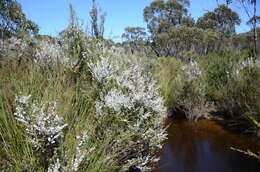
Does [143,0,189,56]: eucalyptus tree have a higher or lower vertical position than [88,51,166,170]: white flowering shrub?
higher

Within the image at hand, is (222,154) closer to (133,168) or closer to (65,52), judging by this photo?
(133,168)

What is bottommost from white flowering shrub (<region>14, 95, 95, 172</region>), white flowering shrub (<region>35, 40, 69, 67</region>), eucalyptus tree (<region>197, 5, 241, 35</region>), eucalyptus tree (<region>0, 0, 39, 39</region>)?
white flowering shrub (<region>14, 95, 95, 172</region>)

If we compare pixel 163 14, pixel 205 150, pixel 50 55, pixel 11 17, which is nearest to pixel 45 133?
pixel 50 55

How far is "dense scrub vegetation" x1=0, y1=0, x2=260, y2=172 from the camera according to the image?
143 cm

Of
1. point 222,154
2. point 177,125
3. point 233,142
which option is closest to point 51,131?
point 222,154

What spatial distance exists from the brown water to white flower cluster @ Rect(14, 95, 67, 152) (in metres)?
2.34

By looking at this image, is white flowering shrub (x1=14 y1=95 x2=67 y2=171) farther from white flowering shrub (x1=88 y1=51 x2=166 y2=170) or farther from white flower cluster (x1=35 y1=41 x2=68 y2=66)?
white flower cluster (x1=35 y1=41 x2=68 y2=66)

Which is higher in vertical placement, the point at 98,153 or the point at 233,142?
the point at 98,153

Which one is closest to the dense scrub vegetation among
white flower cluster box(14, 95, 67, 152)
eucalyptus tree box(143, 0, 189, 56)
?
white flower cluster box(14, 95, 67, 152)

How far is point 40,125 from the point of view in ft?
4.34

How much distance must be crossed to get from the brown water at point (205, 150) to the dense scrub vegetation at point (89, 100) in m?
0.46

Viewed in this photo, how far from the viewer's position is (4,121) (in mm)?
1555

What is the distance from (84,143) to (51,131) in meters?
0.39

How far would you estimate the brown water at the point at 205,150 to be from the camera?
315 cm
